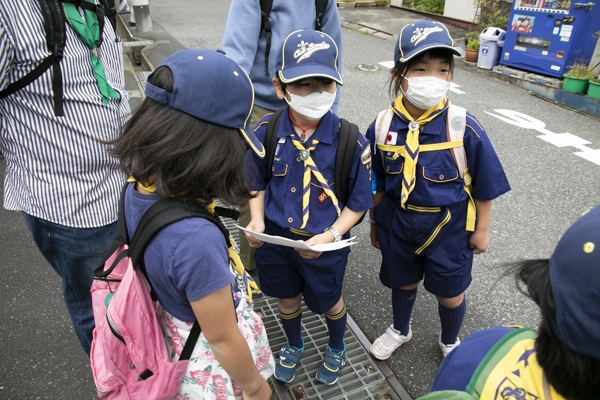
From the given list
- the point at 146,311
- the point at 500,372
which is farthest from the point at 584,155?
the point at 146,311

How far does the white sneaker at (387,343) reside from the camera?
2.39 metres

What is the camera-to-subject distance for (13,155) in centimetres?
161

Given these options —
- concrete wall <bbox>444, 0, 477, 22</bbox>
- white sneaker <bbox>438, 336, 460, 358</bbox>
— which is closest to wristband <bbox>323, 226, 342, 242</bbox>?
white sneaker <bbox>438, 336, 460, 358</bbox>

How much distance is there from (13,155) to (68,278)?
1.81ft

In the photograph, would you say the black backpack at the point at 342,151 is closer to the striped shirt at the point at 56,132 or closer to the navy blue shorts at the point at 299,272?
the navy blue shorts at the point at 299,272

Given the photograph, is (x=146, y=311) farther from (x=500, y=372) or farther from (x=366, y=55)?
(x=366, y=55)

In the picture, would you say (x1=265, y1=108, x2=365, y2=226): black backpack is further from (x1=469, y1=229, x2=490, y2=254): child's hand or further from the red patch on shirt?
(x1=469, y1=229, x2=490, y2=254): child's hand

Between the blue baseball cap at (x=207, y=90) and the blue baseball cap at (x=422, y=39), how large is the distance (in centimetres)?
100

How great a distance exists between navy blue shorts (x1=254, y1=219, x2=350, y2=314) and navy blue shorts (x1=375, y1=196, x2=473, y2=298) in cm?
26

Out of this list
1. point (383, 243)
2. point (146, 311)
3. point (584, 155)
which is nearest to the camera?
point (146, 311)

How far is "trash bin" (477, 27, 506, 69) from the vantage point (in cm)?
820

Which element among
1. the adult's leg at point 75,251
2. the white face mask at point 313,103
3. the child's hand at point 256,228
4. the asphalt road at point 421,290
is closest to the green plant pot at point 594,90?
the asphalt road at point 421,290

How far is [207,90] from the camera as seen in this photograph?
1129mm

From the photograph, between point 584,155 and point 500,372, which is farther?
point 584,155
